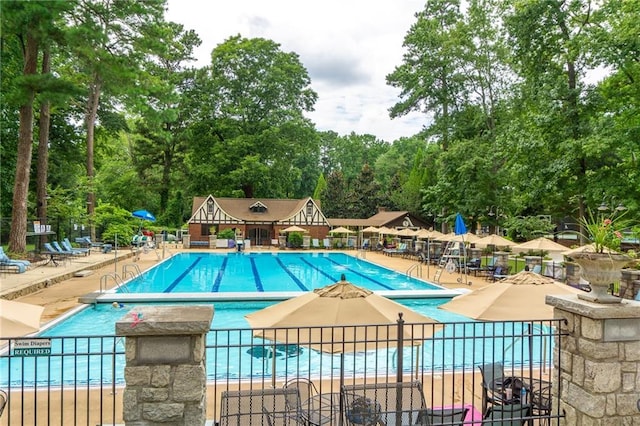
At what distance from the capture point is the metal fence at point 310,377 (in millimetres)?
4410

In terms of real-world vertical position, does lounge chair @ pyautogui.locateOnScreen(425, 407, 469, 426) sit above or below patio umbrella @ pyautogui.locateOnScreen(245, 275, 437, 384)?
below

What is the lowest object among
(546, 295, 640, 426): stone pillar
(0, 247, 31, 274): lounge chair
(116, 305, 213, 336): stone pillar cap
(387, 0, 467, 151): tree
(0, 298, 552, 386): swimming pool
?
(0, 298, 552, 386): swimming pool

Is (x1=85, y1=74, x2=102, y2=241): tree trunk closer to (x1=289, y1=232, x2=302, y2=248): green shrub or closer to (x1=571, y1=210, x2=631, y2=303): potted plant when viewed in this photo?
(x1=289, y1=232, x2=302, y2=248): green shrub

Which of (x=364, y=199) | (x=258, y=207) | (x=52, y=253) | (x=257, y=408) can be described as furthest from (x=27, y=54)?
(x=364, y=199)

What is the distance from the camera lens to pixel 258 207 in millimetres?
41969

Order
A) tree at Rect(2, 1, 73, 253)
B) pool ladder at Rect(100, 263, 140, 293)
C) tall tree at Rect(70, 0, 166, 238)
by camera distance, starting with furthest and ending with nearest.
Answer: tall tree at Rect(70, 0, 166, 238), pool ladder at Rect(100, 263, 140, 293), tree at Rect(2, 1, 73, 253)

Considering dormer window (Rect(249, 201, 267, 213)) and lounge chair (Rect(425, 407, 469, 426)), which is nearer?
lounge chair (Rect(425, 407, 469, 426))

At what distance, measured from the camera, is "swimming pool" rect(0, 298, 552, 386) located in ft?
23.0

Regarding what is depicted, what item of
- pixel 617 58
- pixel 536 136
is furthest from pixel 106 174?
pixel 617 58

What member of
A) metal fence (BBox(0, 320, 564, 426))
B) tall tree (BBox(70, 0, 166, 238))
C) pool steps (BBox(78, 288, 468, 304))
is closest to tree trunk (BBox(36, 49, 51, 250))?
tall tree (BBox(70, 0, 166, 238))

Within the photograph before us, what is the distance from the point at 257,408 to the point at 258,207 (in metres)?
37.8

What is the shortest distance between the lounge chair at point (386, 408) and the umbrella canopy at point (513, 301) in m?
1.68

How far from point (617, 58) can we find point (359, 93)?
1419 inches

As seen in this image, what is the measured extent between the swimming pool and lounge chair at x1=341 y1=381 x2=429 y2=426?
596mm
